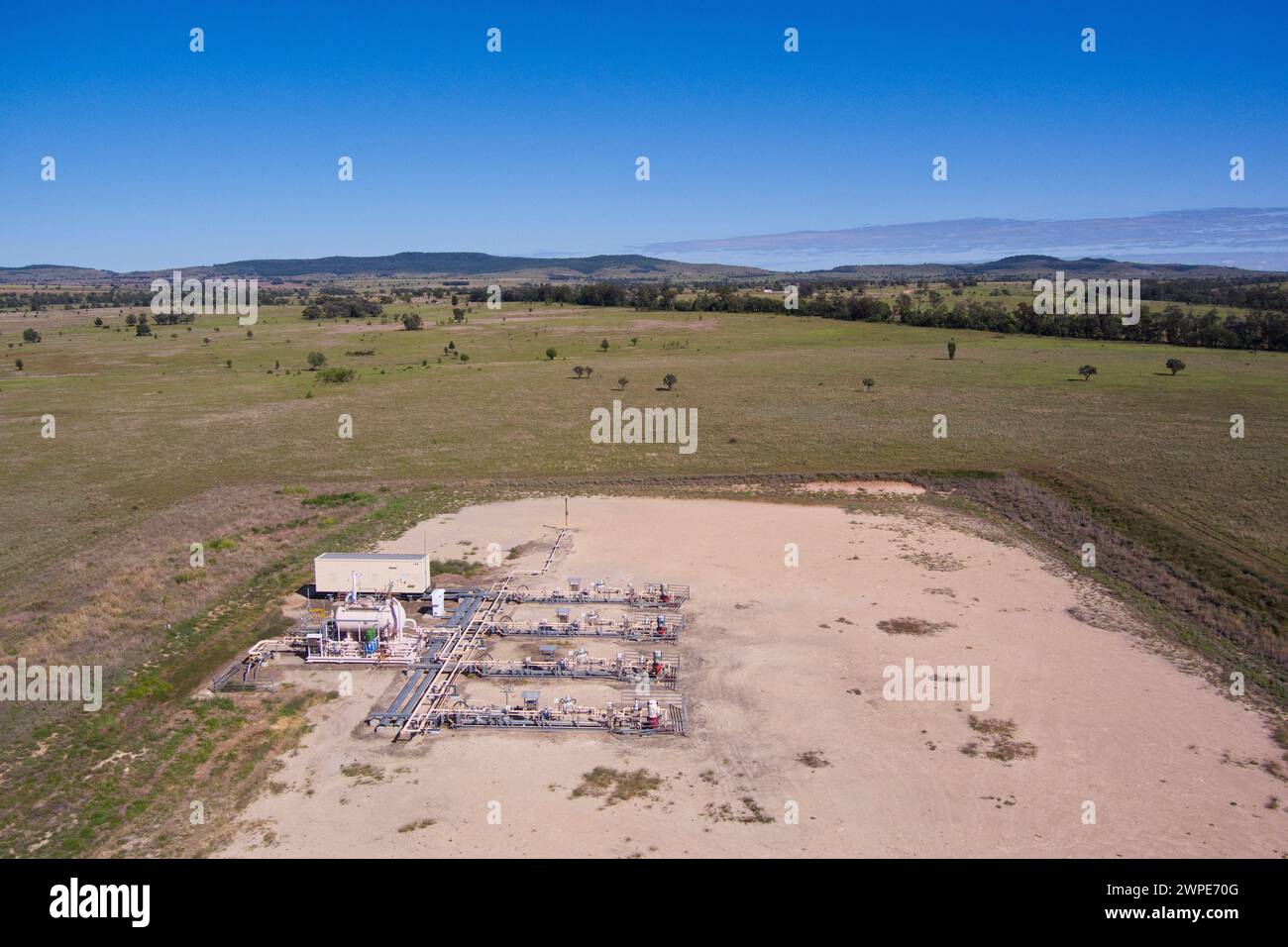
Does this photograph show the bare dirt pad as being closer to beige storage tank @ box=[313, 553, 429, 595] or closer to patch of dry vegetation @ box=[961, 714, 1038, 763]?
patch of dry vegetation @ box=[961, 714, 1038, 763]

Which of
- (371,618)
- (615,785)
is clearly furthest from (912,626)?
(371,618)

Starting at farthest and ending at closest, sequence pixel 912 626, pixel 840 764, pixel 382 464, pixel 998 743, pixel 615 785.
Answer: pixel 382 464, pixel 912 626, pixel 998 743, pixel 840 764, pixel 615 785

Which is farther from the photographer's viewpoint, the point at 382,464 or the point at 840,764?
the point at 382,464

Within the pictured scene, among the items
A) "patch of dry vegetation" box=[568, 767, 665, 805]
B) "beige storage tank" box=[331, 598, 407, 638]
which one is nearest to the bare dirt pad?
"patch of dry vegetation" box=[568, 767, 665, 805]

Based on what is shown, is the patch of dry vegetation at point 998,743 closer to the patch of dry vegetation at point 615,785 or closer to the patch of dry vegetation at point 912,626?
the patch of dry vegetation at point 912,626

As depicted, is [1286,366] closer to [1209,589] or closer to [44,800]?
[1209,589]

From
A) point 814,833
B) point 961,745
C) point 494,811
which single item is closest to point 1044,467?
point 961,745

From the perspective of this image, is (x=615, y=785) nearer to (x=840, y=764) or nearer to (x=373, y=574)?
(x=840, y=764)

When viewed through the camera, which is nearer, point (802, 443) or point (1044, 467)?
point (1044, 467)
